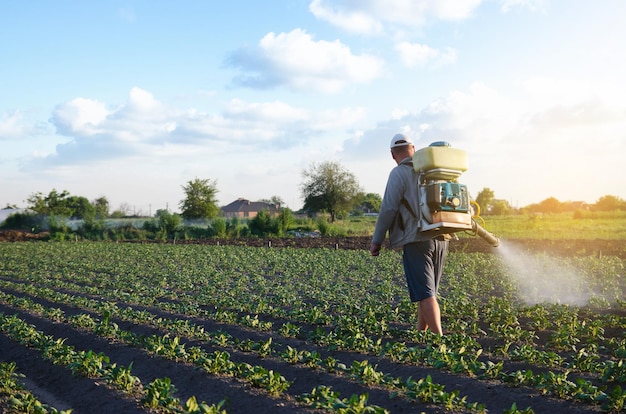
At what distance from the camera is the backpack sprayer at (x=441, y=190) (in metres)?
5.51

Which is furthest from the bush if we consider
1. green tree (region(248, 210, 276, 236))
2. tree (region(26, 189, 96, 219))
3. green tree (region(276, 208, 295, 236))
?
green tree (region(276, 208, 295, 236))

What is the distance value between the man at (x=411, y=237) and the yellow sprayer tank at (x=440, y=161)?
0.75ft

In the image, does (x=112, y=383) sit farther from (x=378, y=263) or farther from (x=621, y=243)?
(x=621, y=243)

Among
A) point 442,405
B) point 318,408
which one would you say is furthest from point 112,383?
point 442,405

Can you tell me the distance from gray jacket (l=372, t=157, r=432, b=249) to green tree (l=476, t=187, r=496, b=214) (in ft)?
191

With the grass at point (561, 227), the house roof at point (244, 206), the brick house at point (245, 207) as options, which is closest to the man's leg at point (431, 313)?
the grass at point (561, 227)

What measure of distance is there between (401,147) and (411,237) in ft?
3.04

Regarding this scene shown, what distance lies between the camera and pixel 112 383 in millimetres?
5324

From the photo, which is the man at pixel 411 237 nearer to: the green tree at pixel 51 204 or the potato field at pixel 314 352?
the potato field at pixel 314 352

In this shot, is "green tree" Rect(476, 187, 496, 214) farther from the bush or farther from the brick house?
the bush

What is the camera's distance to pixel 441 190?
5492 millimetres

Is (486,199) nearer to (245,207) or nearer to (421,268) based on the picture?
(245,207)

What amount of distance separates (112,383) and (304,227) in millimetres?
35072

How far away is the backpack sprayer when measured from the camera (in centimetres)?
551
